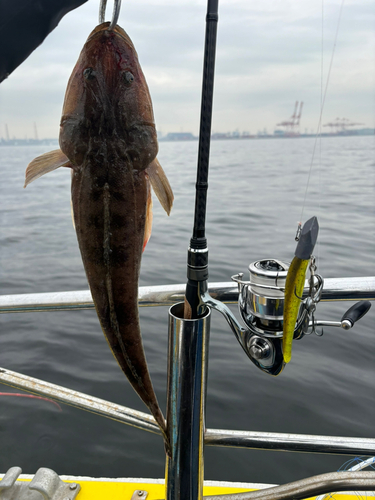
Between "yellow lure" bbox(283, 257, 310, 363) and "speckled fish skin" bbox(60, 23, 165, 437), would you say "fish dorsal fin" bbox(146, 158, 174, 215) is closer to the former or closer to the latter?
"speckled fish skin" bbox(60, 23, 165, 437)

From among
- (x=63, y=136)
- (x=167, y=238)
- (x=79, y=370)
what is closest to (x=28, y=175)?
(x=63, y=136)

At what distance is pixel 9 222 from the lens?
1472 centimetres

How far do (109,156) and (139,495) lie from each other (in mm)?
1519

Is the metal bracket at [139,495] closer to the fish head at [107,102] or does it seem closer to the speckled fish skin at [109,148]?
the speckled fish skin at [109,148]

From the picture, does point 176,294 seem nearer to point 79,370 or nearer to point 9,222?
point 79,370

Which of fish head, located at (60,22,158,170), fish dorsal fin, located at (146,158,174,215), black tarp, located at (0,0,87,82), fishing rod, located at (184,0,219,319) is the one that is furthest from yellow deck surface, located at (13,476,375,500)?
black tarp, located at (0,0,87,82)

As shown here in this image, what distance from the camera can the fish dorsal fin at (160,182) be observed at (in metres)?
0.76

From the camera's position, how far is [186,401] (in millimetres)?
1136

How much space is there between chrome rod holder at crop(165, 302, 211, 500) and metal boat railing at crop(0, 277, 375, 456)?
14cm

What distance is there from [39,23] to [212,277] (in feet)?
23.4

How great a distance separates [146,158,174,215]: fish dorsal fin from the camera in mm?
761

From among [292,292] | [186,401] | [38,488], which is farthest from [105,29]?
[38,488]

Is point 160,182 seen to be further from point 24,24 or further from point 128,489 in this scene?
point 128,489

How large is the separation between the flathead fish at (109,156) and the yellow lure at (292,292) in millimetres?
362
